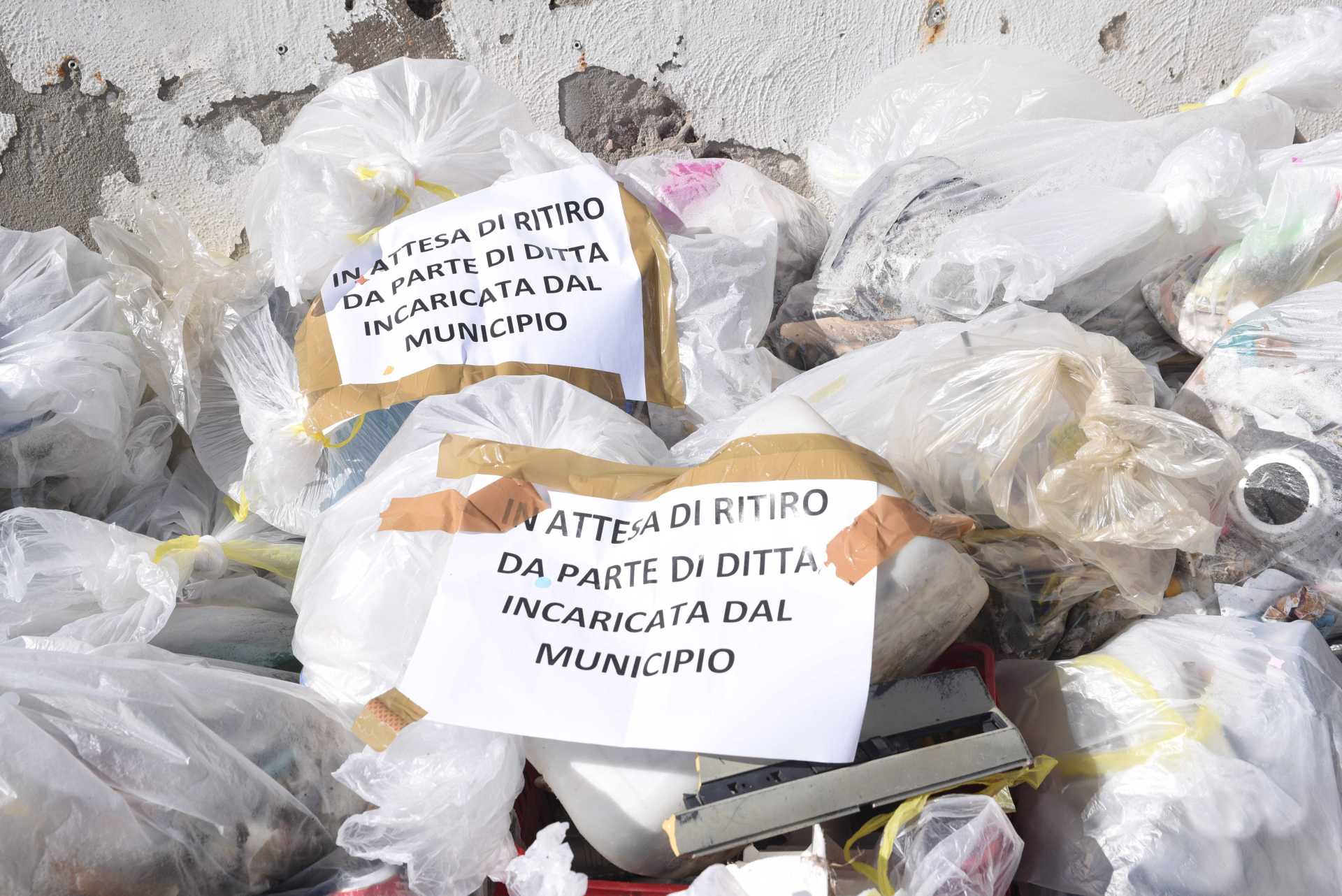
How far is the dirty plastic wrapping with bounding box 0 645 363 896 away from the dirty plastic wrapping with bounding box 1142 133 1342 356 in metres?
1.25

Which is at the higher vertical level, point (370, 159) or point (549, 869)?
point (370, 159)

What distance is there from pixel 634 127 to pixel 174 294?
0.84 meters

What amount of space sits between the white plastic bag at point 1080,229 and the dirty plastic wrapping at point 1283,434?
7.0 inches

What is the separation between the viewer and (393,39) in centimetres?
176

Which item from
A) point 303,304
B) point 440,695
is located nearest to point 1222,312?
point 440,695

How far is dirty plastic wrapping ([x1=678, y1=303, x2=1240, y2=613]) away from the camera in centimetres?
111

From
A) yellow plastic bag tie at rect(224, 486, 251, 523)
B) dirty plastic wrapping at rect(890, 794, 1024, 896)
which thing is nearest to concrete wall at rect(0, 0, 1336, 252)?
yellow plastic bag tie at rect(224, 486, 251, 523)

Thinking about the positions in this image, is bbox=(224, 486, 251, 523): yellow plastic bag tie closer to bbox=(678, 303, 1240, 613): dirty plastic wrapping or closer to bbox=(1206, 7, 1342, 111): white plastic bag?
bbox=(678, 303, 1240, 613): dirty plastic wrapping

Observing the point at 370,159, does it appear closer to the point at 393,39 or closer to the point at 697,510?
the point at 393,39

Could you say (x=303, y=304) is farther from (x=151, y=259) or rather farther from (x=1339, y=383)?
(x=1339, y=383)

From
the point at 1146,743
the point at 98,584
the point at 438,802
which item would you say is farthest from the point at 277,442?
the point at 1146,743

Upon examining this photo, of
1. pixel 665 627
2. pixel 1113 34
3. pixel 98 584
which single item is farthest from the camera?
pixel 1113 34

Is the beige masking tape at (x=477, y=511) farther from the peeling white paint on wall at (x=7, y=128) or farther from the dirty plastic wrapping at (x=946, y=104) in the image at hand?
the peeling white paint on wall at (x=7, y=128)

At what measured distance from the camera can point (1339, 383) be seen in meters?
1.20
